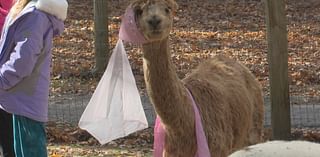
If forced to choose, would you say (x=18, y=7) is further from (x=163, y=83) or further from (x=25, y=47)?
(x=163, y=83)

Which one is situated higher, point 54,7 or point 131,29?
point 54,7

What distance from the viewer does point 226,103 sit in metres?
6.08

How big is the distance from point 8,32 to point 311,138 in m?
4.08

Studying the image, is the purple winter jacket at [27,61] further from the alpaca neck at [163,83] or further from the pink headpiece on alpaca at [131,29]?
the alpaca neck at [163,83]

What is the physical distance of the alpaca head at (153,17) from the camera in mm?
5258

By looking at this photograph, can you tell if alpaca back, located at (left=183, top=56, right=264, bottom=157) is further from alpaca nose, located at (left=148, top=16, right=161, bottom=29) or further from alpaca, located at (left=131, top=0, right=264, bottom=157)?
alpaca nose, located at (left=148, top=16, right=161, bottom=29)

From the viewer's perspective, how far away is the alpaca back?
5.79m

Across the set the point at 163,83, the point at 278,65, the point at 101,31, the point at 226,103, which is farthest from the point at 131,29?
the point at 101,31

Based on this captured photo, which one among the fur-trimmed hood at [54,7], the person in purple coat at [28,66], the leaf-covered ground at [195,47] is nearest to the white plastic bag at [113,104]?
the person in purple coat at [28,66]

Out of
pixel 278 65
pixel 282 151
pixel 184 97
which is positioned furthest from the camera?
pixel 278 65

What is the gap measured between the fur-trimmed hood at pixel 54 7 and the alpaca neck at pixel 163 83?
23.9 inches

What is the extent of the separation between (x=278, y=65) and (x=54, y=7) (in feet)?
9.02

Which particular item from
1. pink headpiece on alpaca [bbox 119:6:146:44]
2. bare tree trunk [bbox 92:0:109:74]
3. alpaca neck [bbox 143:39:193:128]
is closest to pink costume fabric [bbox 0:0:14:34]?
pink headpiece on alpaca [bbox 119:6:146:44]

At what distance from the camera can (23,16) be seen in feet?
16.7
